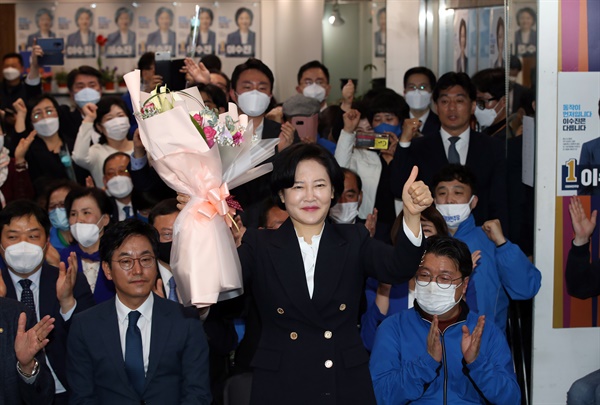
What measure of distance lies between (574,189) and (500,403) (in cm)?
134

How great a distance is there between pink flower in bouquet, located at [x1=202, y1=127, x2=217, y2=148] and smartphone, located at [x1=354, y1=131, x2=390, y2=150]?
9.05 ft

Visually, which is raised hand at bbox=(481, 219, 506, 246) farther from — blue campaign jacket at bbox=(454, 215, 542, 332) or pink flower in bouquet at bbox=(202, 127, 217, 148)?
pink flower in bouquet at bbox=(202, 127, 217, 148)

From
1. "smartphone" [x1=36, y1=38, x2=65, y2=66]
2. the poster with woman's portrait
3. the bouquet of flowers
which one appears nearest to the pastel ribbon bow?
the bouquet of flowers

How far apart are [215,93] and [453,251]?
2273 mm

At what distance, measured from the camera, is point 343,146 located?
227 inches

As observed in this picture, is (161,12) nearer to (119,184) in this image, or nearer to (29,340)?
(119,184)

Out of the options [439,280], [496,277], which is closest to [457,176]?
[496,277]

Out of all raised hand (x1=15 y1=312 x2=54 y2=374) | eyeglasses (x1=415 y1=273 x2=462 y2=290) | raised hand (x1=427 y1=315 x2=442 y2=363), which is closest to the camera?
raised hand (x1=427 y1=315 x2=442 y2=363)

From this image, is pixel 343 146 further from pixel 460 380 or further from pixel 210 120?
pixel 210 120

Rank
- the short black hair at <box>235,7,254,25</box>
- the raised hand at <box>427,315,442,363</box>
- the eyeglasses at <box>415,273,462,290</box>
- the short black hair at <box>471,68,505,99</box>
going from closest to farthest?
the raised hand at <box>427,315,442,363</box> → the eyeglasses at <box>415,273,462,290</box> → the short black hair at <box>471,68,505,99</box> → the short black hair at <box>235,7,254,25</box>

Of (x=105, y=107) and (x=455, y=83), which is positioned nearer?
(x=455, y=83)

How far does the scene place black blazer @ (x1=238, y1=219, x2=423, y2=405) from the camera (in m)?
2.95

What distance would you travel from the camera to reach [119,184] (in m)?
5.58

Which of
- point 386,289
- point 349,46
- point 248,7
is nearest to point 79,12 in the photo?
point 248,7
